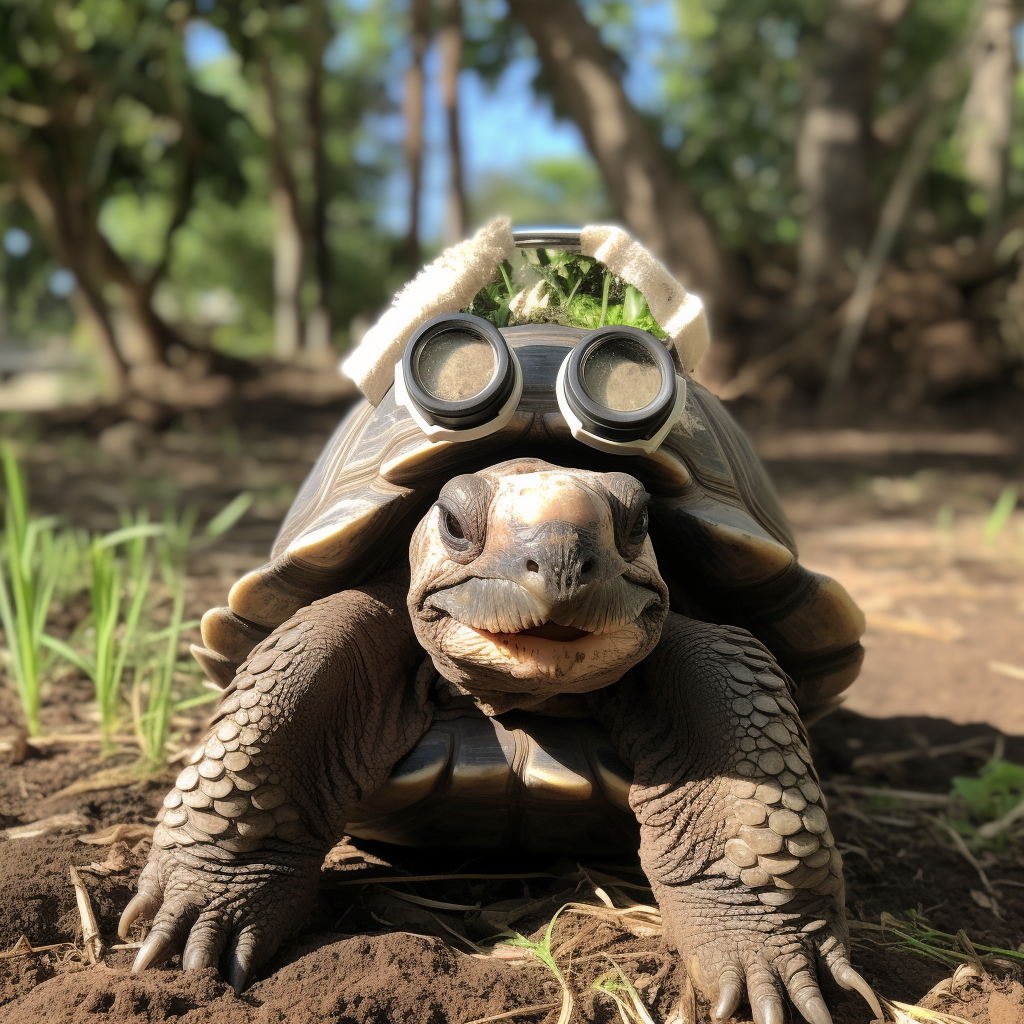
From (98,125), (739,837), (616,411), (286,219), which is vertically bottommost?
(739,837)

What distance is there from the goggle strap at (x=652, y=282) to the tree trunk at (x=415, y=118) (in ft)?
37.8

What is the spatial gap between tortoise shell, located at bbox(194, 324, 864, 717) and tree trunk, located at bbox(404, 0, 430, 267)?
38.2 ft

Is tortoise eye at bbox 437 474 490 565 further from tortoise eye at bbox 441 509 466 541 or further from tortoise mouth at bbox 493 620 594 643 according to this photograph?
tortoise mouth at bbox 493 620 594 643

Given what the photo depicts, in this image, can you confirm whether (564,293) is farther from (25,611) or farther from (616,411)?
(25,611)

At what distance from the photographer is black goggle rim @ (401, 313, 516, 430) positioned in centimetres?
191

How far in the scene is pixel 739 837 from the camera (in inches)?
72.3

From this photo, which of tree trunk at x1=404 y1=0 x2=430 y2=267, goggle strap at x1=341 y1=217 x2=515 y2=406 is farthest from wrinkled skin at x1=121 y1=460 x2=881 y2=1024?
Answer: tree trunk at x1=404 y1=0 x2=430 y2=267

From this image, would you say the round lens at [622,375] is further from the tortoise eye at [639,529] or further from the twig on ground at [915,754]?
the twig on ground at [915,754]

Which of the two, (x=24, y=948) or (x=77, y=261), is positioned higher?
(x=77, y=261)

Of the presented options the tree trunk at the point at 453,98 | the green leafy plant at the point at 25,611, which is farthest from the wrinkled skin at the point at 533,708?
the tree trunk at the point at 453,98

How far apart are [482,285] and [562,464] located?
489 mm

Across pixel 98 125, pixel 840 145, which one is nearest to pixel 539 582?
pixel 98 125

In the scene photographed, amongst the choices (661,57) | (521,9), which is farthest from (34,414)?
(661,57)

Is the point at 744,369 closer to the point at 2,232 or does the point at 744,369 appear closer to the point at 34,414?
the point at 34,414
